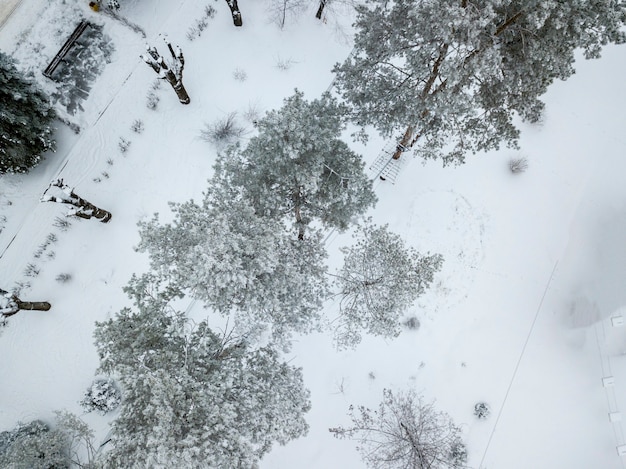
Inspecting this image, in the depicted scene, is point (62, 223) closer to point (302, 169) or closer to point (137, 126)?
point (137, 126)

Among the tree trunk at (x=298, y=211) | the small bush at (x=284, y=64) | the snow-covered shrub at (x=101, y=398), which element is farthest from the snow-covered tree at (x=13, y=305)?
the small bush at (x=284, y=64)

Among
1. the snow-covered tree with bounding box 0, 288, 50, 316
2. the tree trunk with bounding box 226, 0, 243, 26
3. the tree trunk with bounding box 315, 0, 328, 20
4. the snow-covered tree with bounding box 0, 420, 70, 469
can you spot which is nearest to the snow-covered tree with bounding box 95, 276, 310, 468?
the snow-covered tree with bounding box 0, 420, 70, 469

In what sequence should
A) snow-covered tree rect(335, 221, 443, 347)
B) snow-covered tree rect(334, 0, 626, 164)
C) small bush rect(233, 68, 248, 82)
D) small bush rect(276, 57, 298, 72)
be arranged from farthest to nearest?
small bush rect(276, 57, 298, 72)
small bush rect(233, 68, 248, 82)
snow-covered tree rect(335, 221, 443, 347)
snow-covered tree rect(334, 0, 626, 164)

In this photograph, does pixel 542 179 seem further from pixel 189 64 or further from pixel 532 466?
pixel 189 64

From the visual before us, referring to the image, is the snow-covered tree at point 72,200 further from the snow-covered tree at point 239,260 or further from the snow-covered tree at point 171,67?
the snow-covered tree at point 171,67

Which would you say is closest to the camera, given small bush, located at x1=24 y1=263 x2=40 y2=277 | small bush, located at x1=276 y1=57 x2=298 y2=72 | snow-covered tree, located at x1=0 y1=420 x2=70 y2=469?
snow-covered tree, located at x1=0 y1=420 x2=70 y2=469

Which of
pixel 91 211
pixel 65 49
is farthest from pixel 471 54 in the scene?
pixel 65 49

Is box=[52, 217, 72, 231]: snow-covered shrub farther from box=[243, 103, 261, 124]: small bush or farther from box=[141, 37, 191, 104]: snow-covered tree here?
box=[243, 103, 261, 124]: small bush
